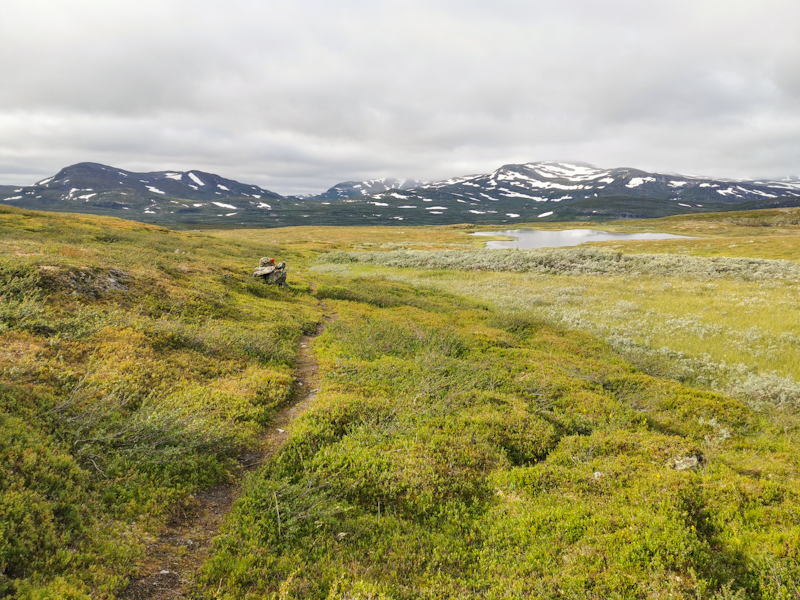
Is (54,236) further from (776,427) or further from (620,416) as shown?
(776,427)

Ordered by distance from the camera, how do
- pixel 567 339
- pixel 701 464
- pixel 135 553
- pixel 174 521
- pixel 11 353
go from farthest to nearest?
pixel 567 339
pixel 11 353
pixel 701 464
pixel 174 521
pixel 135 553

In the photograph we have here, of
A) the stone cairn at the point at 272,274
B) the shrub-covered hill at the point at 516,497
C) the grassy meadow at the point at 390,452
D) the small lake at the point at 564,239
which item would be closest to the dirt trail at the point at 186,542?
the grassy meadow at the point at 390,452

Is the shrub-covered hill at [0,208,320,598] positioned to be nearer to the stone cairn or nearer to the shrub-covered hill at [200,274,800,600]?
the shrub-covered hill at [200,274,800,600]

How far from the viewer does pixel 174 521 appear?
24.7ft

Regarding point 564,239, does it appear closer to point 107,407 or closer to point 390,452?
point 390,452

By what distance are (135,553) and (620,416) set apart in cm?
1394

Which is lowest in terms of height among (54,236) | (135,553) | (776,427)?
(776,427)

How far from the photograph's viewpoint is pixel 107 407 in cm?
977

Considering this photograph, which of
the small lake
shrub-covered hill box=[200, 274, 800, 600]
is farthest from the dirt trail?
the small lake

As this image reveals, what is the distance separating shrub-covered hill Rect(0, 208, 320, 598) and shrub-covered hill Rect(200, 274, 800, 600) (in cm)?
186

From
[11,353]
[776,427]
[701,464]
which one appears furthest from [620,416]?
[11,353]

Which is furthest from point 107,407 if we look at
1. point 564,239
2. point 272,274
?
point 564,239

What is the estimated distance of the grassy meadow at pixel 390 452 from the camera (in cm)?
632

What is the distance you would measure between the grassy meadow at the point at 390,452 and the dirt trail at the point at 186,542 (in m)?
0.22
